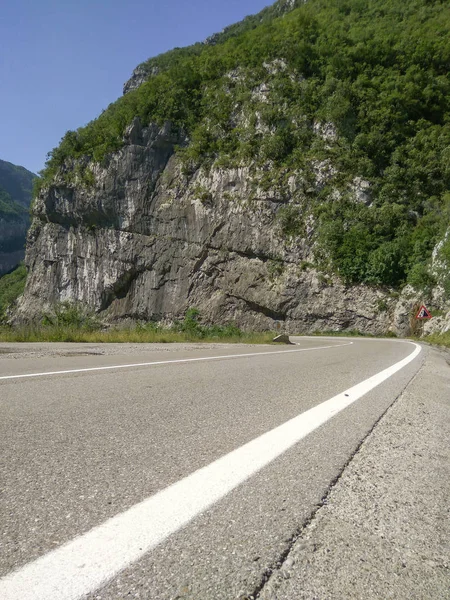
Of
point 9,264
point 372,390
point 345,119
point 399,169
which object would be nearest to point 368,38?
point 345,119

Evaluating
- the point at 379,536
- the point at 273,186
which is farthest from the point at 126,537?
the point at 273,186

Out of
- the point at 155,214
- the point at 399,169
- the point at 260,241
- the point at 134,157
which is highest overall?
the point at 134,157

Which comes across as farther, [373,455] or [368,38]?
[368,38]

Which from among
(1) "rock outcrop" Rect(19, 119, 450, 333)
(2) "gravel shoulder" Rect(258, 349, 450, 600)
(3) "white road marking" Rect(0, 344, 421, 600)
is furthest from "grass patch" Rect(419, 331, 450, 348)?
(3) "white road marking" Rect(0, 344, 421, 600)

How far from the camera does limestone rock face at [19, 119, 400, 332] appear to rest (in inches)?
1649

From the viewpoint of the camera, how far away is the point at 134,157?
175 ft

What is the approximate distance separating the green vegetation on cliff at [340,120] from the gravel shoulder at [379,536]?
36.0 m

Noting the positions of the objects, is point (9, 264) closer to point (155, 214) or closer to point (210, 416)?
point (155, 214)

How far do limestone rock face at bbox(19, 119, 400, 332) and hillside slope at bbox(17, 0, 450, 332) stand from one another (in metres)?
0.18

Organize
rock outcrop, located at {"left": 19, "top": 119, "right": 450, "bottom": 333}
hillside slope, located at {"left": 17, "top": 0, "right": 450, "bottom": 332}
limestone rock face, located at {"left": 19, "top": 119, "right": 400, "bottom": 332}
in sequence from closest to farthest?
hillside slope, located at {"left": 17, "top": 0, "right": 450, "bottom": 332} < rock outcrop, located at {"left": 19, "top": 119, "right": 450, "bottom": 333} < limestone rock face, located at {"left": 19, "top": 119, "right": 400, "bottom": 332}

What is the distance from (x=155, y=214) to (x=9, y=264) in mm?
103855

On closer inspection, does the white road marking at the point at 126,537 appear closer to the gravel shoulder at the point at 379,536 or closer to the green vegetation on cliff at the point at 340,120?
the gravel shoulder at the point at 379,536

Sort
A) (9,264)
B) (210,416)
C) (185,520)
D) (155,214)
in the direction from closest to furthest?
(185,520) → (210,416) → (155,214) → (9,264)

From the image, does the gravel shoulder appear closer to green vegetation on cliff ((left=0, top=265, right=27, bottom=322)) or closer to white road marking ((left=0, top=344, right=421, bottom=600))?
white road marking ((left=0, top=344, right=421, bottom=600))
